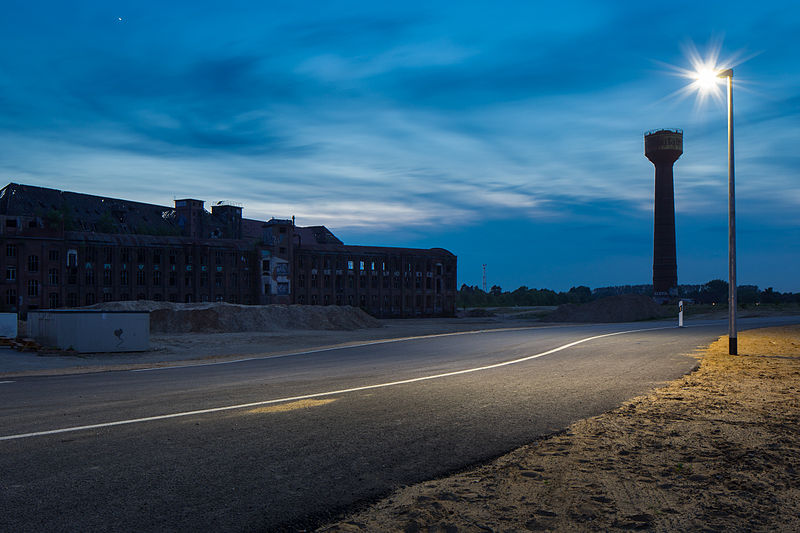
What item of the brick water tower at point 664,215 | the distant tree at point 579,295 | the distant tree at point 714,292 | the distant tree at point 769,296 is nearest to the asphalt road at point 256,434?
the brick water tower at point 664,215

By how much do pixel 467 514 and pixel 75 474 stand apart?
3721 millimetres

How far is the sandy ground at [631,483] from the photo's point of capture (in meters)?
4.41

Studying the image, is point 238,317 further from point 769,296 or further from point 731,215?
point 769,296

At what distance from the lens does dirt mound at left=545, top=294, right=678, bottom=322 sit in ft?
197

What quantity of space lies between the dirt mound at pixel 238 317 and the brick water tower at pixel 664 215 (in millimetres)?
55485

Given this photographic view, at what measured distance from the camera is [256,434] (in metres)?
7.33

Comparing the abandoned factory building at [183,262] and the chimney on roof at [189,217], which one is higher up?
the chimney on roof at [189,217]

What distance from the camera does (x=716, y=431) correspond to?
7.48 meters

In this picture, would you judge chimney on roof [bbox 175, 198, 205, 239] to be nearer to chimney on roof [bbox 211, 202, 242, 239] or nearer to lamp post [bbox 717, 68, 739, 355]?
chimney on roof [bbox 211, 202, 242, 239]

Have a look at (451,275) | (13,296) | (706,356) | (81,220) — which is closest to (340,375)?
(706,356)

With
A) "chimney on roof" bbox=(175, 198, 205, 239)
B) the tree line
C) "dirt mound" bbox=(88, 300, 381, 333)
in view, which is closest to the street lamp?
"dirt mound" bbox=(88, 300, 381, 333)

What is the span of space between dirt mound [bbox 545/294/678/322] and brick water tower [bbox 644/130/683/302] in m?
25.1

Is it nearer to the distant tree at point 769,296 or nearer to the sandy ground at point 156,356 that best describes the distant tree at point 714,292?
the distant tree at point 769,296

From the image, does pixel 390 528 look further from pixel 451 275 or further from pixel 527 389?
pixel 451 275
